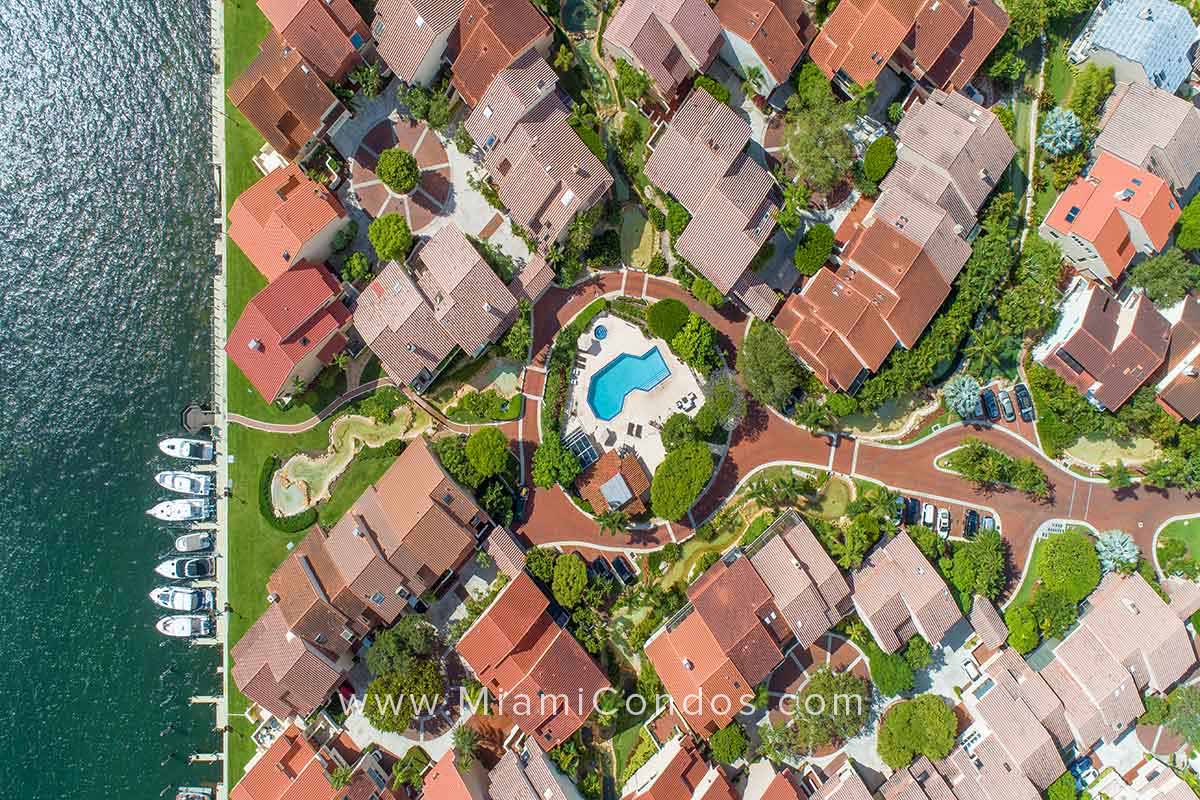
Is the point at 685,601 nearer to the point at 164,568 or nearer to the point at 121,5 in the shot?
the point at 164,568

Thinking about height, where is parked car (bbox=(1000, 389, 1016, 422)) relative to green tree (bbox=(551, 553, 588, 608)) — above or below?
above

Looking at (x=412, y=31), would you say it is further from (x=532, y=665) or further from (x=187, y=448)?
(x=532, y=665)

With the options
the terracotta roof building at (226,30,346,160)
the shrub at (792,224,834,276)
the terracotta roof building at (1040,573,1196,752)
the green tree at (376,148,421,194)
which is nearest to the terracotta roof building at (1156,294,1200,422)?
the terracotta roof building at (1040,573,1196,752)

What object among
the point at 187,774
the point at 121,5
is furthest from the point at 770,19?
the point at 187,774

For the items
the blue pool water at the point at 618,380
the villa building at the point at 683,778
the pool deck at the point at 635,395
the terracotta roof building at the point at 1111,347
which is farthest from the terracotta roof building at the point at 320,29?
the terracotta roof building at the point at 1111,347

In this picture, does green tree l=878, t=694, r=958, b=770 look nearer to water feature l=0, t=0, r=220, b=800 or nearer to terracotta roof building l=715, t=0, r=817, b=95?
terracotta roof building l=715, t=0, r=817, b=95

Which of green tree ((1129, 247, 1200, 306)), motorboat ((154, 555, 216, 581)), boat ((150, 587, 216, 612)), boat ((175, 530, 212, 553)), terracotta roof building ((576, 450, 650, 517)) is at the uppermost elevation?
green tree ((1129, 247, 1200, 306))

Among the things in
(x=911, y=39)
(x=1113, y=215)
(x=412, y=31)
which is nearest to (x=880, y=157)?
(x=911, y=39)
